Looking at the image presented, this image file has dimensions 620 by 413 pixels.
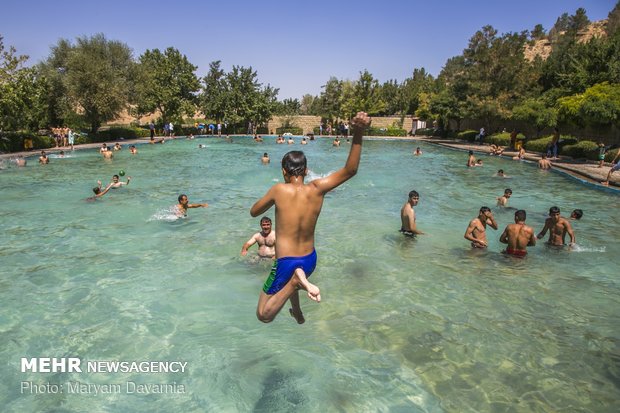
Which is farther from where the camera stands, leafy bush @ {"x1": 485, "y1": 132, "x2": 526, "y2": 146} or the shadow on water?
leafy bush @ {"x1": 485, "y1": 132, "x2": 526, "y2": 146}

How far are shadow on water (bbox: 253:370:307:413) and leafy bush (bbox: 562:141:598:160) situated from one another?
85.8 feet

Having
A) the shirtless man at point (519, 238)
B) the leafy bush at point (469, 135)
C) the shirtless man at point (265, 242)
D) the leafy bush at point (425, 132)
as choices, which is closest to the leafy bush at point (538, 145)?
the leafy bush at point (469, 135)

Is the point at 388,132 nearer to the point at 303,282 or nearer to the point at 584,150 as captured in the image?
the point at 584,150

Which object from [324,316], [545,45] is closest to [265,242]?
[324,316]

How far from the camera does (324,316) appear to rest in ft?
23.0

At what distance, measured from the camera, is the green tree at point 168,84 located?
46844mm

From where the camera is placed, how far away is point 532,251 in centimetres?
987

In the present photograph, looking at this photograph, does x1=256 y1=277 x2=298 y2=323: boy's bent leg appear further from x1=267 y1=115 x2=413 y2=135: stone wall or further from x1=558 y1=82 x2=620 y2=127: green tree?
x1=267 y1=115 x2=413 y2=135: stone wall

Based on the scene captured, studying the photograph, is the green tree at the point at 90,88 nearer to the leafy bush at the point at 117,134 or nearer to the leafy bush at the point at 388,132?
the leafy bush at the point at 117,134

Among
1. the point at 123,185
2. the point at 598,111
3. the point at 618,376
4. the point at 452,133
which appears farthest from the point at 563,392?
the point at 452,133

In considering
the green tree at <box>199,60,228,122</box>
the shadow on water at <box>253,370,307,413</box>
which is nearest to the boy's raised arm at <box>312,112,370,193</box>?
the shadow on water at <box>253,370,307,413</box>

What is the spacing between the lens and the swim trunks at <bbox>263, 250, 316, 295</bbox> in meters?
3.68

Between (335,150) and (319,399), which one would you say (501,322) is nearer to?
(319,399)

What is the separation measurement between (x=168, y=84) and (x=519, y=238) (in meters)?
47.6
